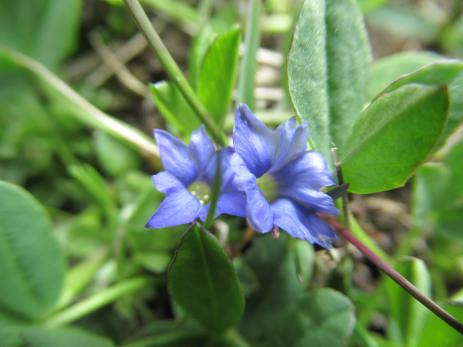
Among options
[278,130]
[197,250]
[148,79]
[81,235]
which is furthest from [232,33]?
[148,79]

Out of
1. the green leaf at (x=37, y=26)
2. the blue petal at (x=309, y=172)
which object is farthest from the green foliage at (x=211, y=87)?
the green leaf at (x=37, y=26)

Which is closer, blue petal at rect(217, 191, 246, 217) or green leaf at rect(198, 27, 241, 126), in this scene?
blue petal at rect(217, 191, 246, 217)

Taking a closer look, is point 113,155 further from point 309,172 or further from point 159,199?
point 309,172

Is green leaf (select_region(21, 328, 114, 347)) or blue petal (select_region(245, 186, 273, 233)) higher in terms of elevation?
blue petal (select_region(245, 186, 273, 233))

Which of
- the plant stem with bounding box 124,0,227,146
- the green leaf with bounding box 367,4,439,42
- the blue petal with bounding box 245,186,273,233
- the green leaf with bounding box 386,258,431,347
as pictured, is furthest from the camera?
the green leaf with bounding box 367,4,439,42

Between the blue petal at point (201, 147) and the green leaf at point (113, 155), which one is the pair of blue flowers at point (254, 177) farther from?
the green leaf at point (113, 155)

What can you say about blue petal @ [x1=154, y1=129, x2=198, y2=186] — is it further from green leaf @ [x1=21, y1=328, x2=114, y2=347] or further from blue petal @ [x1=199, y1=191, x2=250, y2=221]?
green leaf @ [x1=21, y1=328, x2=114, y2=347]

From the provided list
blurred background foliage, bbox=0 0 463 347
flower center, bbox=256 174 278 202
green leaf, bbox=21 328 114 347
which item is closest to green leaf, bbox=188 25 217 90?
blurred background foliage, bbox=0 0 463 347
